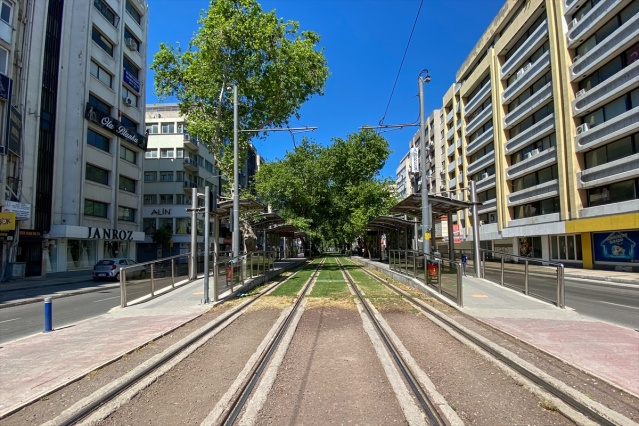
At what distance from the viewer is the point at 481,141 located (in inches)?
1930

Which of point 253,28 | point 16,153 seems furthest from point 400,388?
point 16,153

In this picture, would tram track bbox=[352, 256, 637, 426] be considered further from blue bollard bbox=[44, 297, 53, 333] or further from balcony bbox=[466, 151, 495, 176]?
balcony bbox=[466, 151, 495, 176]

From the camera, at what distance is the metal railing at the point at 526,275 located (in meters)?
10.9

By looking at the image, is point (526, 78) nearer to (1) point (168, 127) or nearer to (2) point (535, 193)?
(2) point (535, 193)

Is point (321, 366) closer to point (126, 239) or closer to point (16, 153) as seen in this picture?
point (16, 153)

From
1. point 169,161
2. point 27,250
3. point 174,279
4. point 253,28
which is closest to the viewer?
point 174,279

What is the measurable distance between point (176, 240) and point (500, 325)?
166 ft

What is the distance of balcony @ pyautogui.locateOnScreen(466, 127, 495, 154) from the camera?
1818 inches

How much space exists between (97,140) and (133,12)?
15.6 m

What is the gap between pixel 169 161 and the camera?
2130 inches

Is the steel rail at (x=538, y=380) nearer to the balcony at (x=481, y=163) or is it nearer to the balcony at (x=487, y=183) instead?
the balcony at (x=487, y=183)

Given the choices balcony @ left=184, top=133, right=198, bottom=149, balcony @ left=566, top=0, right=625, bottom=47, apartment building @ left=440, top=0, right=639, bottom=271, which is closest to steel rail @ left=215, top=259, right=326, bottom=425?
apartment building @ left=440, top=0, right=639, bottom=271

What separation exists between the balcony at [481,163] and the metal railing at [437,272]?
31.5 metres

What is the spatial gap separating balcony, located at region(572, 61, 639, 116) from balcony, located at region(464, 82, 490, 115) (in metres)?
17.5
